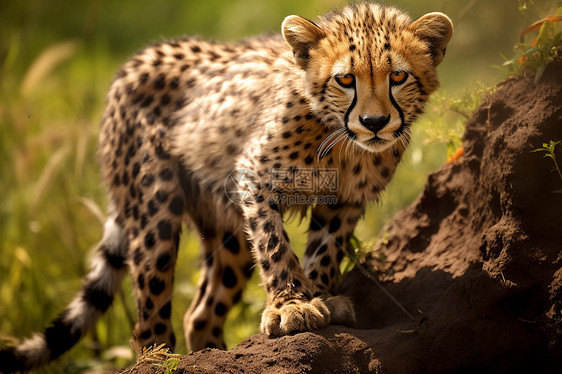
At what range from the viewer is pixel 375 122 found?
3.01 meters

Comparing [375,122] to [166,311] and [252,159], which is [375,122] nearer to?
[252,159]

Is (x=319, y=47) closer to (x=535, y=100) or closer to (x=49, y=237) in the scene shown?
(x=535, y=100)

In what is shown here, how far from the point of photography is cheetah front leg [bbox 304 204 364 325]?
11.6ft

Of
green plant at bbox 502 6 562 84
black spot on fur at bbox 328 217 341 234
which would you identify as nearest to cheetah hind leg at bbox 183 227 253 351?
black spot on fur at bbox 328 217 341 234

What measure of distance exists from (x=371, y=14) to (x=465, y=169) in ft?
2.83

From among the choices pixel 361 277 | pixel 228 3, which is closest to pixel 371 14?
pixel 361 277

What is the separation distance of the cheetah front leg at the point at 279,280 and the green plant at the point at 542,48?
1.23 meters

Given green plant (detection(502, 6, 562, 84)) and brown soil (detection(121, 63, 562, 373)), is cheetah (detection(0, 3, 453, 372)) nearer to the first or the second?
brown soil (detection(121, 63, 562, 373))

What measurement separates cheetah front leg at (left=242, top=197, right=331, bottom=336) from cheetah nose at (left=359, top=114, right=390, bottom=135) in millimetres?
646

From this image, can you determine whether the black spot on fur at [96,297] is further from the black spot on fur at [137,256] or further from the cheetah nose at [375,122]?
the cheetah nose at [375,122]

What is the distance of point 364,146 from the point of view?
10.3ft

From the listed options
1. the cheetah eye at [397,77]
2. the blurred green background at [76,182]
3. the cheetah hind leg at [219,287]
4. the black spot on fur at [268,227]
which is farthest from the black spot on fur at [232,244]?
the cheetah eye at [397,77]

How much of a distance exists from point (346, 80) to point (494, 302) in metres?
1.08

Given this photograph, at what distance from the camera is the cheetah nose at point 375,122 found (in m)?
3.00
